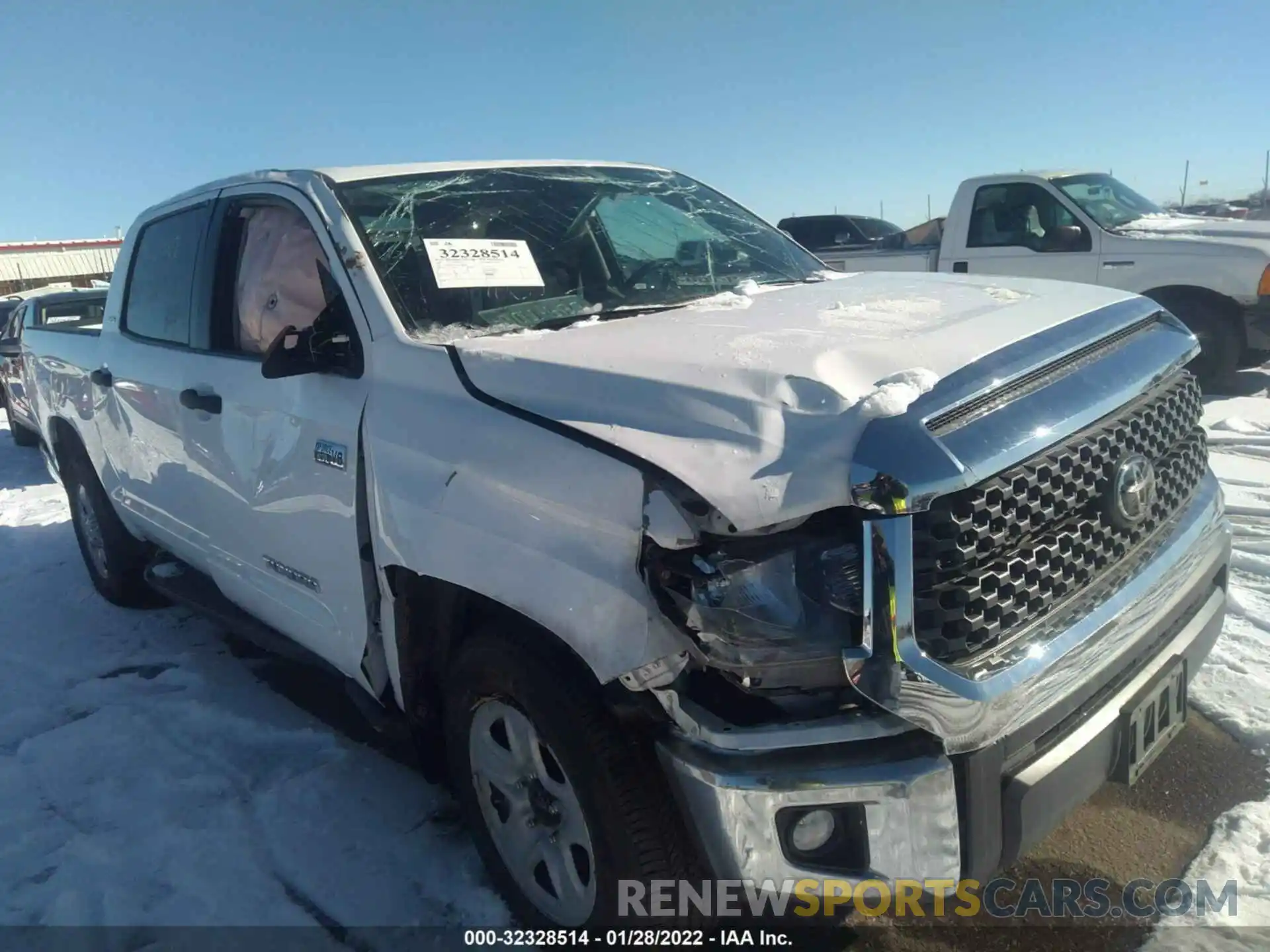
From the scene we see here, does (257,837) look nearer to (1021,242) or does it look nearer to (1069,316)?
(1069,316)

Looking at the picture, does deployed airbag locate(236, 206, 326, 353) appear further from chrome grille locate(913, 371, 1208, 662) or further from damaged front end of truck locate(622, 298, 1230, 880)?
chrome grille locate(913, 371, 1208, 662)

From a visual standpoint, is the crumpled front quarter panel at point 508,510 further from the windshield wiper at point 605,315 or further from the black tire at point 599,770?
the windshield wiper at point 605,315

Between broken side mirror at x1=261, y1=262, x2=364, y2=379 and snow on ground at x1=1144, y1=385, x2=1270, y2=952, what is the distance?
249 centimetres

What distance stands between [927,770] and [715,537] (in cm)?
58

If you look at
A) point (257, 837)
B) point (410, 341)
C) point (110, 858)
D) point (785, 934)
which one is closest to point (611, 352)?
point (410, 341)

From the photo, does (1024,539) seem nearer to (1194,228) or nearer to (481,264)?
(481,264)

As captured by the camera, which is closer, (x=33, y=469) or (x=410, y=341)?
(x=410, y=341)

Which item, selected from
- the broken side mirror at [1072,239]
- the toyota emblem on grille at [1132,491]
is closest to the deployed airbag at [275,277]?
the toyota emblem on grille at [1132,491]

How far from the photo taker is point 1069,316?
2.40 metres

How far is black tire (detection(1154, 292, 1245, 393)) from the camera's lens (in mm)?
7930

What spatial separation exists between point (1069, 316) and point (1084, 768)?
1094 mm

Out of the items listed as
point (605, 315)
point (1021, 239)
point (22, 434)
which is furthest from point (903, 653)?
point (22, 434)

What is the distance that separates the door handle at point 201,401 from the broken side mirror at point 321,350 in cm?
73

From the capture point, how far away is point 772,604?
6.12 ft
